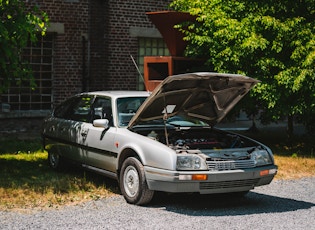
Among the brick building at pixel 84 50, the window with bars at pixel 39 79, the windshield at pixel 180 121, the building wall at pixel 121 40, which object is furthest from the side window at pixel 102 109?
the building wall at pixel 121 40

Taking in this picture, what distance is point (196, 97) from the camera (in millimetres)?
8820

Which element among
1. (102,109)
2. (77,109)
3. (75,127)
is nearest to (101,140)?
(102,109)

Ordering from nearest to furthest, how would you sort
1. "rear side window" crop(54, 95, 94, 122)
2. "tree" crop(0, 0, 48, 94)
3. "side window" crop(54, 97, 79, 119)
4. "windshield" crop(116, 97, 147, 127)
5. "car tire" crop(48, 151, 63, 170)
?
"windshield" crop(116, 97, 147, 127)
"tree" crop(0, 0, 48, 94)
"rear side window" crop(54, 95, 94, 122)
"side window" crop(54, 97, 79, 119)
"car tire" crop(48, 151, 63, 170)

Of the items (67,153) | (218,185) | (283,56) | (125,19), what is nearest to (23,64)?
(67,153)

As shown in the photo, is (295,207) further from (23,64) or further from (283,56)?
(283,56)

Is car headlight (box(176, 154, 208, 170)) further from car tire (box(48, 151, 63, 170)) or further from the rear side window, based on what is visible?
car tire (box(48, 151, 63, 170))

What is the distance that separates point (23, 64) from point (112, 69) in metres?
7.34

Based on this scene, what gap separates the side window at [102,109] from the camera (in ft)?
30.3

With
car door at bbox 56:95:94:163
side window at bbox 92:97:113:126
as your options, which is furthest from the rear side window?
side window at bbox 92:97:113:126

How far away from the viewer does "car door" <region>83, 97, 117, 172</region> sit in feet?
28.8

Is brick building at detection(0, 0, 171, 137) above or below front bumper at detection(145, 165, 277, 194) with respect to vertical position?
above

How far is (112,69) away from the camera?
17734 mm

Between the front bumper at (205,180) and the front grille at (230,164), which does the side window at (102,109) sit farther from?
the front grille at (230,164)

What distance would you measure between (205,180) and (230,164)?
0.48 meters
